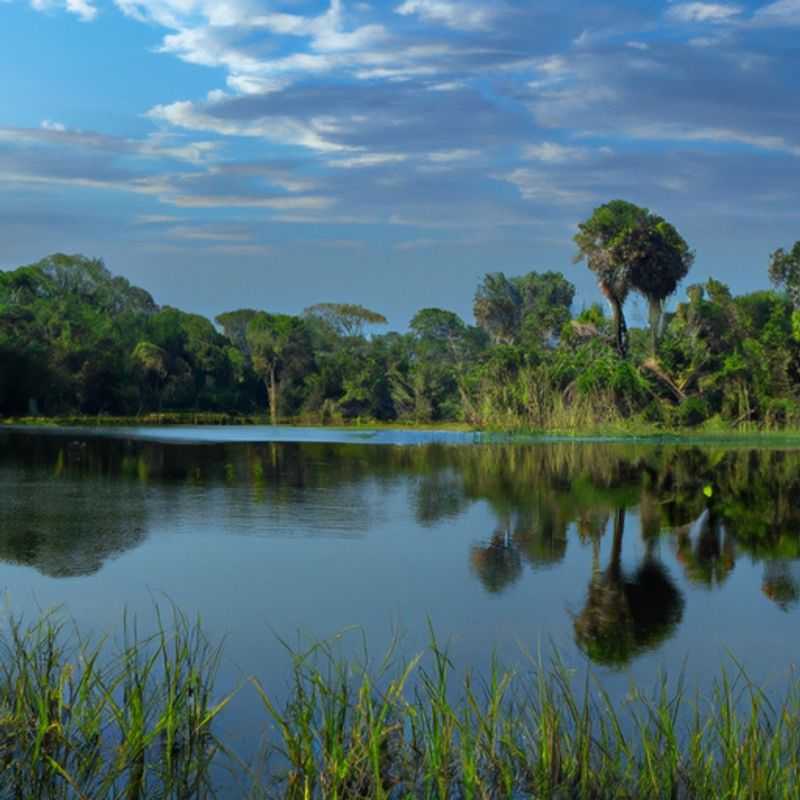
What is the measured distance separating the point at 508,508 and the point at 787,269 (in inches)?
1727

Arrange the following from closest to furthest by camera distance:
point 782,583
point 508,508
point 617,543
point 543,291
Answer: point 782,583 < point 617,543 < point 508,508 < point 543,291

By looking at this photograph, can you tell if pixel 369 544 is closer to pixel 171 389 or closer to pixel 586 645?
pixel 586 645

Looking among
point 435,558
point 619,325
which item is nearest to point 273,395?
point 619,325

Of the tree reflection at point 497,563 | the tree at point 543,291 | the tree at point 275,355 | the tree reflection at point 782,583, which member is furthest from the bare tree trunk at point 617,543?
the tree at point 543,291

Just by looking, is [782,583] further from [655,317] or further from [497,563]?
[655,317]

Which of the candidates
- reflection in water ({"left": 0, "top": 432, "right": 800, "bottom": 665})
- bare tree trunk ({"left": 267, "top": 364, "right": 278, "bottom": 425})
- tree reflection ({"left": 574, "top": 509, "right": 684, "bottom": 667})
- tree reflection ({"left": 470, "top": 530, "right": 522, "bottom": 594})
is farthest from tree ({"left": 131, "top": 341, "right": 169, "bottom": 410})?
tree reflection ({"left": 574, "top": 509, "right": 684, "bottom": 667})

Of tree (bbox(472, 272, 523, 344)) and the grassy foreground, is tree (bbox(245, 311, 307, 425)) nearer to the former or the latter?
tree (bbox(472, 272, 523, 344))

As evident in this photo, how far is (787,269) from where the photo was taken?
57250 mm

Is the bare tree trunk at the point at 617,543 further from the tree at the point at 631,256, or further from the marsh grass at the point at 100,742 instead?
the tree at the point at 631,256

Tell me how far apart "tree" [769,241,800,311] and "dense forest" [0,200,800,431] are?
80 millimetres

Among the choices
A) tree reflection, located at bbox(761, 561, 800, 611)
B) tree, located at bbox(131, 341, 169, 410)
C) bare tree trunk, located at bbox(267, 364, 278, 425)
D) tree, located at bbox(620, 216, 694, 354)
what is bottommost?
tree reflection, located at bbox(761, 561, 800, 611)

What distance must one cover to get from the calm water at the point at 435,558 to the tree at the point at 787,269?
33146 mm

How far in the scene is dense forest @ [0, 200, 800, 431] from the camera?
150ft

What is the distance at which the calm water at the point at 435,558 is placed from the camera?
920cm
